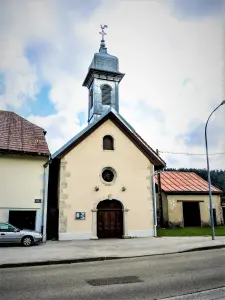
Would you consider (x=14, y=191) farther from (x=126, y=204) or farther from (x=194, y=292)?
(x=194, y=292)

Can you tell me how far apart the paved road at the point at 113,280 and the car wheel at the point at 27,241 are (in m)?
5.93

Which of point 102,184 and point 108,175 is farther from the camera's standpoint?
point 108,175

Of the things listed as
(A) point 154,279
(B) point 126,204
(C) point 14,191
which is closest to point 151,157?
(B) point 126,204

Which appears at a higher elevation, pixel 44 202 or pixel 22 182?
pixel 22 182

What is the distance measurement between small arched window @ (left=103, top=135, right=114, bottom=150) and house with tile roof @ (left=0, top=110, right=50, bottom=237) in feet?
13.6

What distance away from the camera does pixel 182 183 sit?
29094 millimetres

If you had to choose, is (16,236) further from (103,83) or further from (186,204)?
(186,204)

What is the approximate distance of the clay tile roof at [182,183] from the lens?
89.9ft

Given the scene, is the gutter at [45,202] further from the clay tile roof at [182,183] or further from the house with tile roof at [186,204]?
the clay tile roof at [182,183]

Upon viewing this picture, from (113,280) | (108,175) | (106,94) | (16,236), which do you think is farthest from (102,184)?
(113,280)

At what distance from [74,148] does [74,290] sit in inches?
506

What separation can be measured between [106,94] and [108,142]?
5.59m

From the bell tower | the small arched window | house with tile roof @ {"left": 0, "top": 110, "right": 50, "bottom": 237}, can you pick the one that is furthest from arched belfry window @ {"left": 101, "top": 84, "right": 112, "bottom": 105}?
house with tile roof @ {"left": 0, "top": 110, "right": 50, "bottom": 237}

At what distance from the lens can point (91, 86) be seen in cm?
2438
